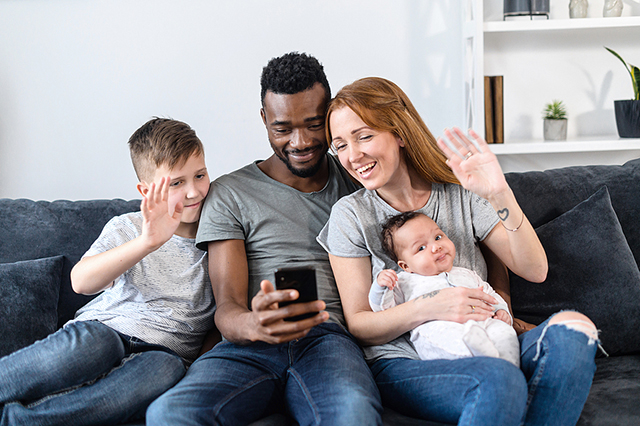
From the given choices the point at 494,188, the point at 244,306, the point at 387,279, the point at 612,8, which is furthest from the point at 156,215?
the point at 612,8

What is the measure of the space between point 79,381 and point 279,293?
1.82 ft

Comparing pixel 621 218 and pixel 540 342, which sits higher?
pixel 621 218

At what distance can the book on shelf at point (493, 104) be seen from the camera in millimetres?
2221

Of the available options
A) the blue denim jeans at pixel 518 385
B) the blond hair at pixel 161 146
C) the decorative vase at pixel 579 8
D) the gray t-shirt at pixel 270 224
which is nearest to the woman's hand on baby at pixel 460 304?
the blue denim jeans at pixel 518 385

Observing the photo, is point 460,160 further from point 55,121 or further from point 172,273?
point 55,121

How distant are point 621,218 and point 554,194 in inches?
9.1

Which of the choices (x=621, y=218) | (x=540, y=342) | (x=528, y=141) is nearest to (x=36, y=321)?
(x=540, y=342)

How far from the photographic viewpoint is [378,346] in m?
1.48

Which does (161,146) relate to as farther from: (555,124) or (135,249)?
(555,124)

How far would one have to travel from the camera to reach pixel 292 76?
5.30 feet

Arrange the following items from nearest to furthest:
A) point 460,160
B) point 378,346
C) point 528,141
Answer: point 460,160
point 378,346
point 528,141

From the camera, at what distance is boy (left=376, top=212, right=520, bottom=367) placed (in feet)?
4.20

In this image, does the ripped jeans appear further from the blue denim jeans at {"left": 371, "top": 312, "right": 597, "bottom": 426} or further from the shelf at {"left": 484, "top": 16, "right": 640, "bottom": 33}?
the shelf at {"left": 484, "top": 16, "right": 640, "bottom": 33}

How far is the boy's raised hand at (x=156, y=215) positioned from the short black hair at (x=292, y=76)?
0.45 meters
